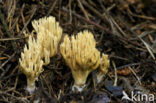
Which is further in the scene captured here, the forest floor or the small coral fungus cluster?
the forest floor

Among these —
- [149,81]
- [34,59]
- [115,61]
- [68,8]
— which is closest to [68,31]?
[68,8]

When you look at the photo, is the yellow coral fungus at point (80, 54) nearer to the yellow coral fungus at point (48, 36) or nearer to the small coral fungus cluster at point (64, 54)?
the small coral fungus cluster at point (64, 54)

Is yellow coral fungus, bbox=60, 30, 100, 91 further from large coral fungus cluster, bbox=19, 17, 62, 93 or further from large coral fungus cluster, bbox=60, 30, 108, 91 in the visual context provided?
large coral fungus cluster, bbox=19, 17, 62, 93

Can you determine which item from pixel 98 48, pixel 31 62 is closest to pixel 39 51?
pixel 31 62

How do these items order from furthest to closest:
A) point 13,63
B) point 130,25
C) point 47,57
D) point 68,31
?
1. point 130,25
2. point 68,31
3. point 13,63
4. point 47,57

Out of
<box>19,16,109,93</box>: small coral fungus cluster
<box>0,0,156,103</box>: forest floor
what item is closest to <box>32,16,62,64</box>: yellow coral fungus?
<box>19,16,109,93</box>: small coral fungus cluster

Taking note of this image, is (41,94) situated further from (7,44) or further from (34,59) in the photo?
(7,44)

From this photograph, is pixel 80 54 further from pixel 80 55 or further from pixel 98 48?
pixel 98 48
